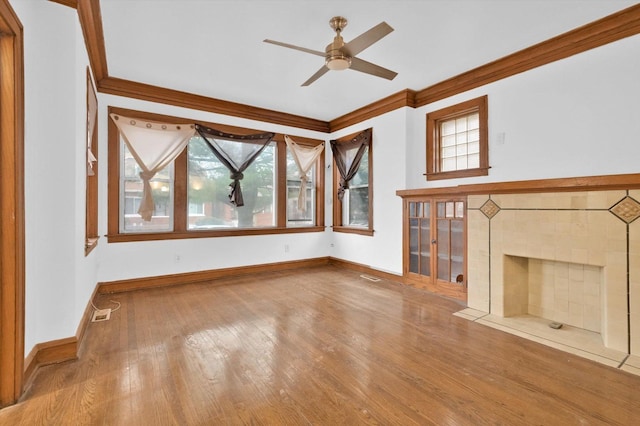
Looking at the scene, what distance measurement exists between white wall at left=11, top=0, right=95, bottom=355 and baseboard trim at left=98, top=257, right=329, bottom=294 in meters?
1.82

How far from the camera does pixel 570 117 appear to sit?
Answer: 119 inches

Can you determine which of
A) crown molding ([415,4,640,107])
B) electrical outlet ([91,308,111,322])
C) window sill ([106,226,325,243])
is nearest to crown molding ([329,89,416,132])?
crown molding ([415,4,640,107])

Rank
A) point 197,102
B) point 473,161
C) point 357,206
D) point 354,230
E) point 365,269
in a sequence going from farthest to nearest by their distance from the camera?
1. point 357,206
2. point 354,230
3. point 365,269
4. point 197,102
5. point 473,161

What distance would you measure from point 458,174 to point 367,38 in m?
2.34

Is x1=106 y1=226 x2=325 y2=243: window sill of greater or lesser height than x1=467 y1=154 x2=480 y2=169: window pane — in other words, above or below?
below

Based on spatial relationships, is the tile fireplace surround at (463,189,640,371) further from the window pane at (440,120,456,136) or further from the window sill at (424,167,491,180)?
the window pane at (440,120,456,136)

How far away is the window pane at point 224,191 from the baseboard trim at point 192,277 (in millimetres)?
712

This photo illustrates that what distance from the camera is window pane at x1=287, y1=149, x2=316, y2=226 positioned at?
5.59 metres

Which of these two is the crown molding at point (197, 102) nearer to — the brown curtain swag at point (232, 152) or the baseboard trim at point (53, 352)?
the brown curtain swag at point (232, 152)

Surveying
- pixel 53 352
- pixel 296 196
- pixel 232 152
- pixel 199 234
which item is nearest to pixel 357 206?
pixel 296 196

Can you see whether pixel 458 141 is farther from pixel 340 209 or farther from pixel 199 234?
pixel 199 234

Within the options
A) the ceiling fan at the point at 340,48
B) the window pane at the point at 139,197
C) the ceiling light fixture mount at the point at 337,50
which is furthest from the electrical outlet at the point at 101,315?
the ceiling light fixture mount at the point at 337,50

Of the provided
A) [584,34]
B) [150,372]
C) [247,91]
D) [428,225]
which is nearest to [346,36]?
[247,91]

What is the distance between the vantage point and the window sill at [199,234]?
13.2ft
